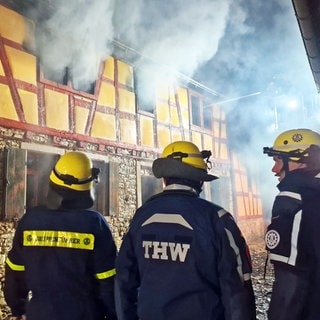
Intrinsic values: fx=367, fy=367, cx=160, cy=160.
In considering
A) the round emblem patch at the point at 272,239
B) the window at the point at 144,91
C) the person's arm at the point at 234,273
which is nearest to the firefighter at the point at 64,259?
the person's arm at the point at 234,273

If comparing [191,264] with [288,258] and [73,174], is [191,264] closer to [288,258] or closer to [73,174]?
[288,258]

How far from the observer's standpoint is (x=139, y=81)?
991 centimetres

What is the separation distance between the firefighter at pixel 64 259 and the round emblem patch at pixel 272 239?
1.01 meters

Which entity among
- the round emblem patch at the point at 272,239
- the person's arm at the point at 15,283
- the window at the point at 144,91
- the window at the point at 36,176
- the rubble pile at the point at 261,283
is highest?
the window at the point at 144,91

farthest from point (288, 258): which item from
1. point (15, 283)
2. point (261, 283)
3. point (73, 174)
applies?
point (261, 283)

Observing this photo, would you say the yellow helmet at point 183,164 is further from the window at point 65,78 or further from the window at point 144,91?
the window at point 144,91

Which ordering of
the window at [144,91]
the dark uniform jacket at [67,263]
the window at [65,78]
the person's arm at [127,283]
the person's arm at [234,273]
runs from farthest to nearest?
the window at [144,91] → the window at [65,78] → the dark uniform jacket at [67,263] → the person's arm at [127,283] → the person's arm at [234,273]

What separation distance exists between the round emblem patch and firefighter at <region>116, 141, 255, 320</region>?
0.52 ft

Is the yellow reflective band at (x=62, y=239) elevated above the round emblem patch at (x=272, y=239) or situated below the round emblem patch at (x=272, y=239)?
above

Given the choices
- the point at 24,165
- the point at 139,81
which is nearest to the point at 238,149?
the point at 139,81

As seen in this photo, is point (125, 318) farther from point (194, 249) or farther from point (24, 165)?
point (24, 165)

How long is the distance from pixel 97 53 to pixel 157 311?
7.49 metres

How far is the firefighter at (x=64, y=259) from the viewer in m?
2.30

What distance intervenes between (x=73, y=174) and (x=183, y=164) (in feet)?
2.71
